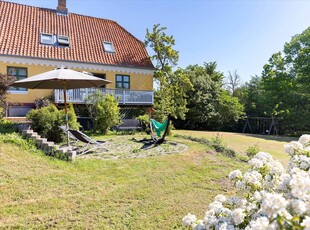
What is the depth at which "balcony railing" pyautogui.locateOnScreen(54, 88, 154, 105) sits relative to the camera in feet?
43.8

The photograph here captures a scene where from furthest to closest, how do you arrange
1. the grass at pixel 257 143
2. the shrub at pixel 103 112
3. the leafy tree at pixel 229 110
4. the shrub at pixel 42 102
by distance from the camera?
1. the leafy tree at pixel 229 110
2. the shrub at pixel 42 102
3. the shrub at pixel 103 112
4. the grass at pixel 257 143

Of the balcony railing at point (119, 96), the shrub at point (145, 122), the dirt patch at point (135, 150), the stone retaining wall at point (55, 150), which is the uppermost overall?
the balcony railing at point (119, 96)

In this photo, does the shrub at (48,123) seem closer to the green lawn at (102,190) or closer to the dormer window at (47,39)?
the green lawn at (102,190)

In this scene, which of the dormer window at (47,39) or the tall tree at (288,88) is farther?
the tall tree at (288,88)

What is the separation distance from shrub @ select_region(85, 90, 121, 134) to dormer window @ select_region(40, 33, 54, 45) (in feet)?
22.1

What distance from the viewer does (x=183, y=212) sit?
3.98m

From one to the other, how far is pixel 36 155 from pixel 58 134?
267cm

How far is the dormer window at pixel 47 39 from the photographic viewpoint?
15532 mm

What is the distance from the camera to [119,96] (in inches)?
553

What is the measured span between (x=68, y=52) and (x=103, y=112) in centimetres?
714

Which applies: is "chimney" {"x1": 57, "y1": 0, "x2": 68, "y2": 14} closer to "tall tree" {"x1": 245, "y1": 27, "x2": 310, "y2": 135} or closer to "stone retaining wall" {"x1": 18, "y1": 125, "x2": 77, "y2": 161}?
"stone retaining wall" {"x1": 18, "y1": 125, "x2": 77, "y2": 161}

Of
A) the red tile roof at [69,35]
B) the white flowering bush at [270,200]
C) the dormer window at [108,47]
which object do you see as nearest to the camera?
the white flowering bush at [270,200]

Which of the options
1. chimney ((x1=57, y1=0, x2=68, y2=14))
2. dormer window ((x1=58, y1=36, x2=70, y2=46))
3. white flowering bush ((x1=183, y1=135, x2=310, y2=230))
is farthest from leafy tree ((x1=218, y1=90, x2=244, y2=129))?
white flowering bush ((x1=183, y1=135, x2=310, y2=230))

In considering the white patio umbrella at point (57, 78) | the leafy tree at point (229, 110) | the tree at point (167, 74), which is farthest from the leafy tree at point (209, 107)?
the white patio umbrella at point (57, 78)
